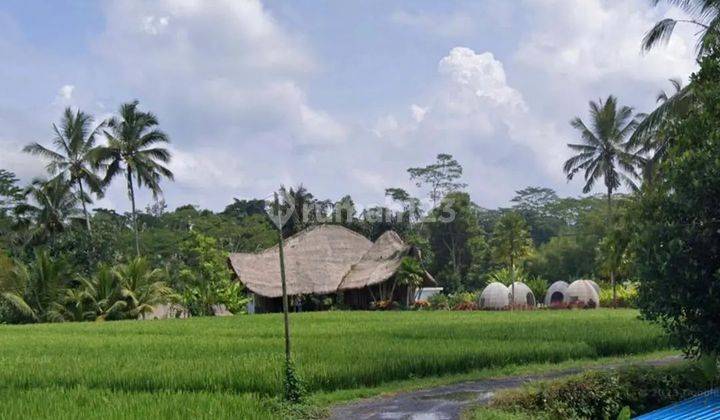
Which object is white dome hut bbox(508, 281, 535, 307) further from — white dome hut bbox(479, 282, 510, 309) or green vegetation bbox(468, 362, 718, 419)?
green vegetation bbox(468, 362, 718, 419)

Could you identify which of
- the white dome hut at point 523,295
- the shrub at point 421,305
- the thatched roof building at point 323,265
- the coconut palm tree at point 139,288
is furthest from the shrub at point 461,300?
the coconut palm tree at point 139,288

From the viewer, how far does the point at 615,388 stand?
1006cm

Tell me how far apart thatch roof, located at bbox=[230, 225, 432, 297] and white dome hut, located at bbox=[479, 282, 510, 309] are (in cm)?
491

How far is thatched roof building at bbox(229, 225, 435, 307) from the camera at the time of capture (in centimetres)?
4019

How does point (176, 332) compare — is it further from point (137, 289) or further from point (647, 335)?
point (137, 289)

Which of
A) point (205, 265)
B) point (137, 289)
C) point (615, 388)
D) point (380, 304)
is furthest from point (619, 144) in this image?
point (615, 388)

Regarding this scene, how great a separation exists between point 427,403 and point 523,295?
34.8m

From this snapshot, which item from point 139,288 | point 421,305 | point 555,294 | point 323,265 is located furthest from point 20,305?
point 555,294

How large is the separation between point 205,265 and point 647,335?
1058 inches

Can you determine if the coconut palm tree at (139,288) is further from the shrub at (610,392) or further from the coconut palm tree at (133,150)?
the shrub at (610,392)

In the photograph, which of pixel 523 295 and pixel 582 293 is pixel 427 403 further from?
pixel 523 295

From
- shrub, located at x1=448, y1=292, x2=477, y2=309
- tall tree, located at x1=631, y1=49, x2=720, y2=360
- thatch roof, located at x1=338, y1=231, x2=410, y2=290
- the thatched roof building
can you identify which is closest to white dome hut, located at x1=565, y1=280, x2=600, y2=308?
shrub, located at x1=448, y1=292, x2=477, y2=309

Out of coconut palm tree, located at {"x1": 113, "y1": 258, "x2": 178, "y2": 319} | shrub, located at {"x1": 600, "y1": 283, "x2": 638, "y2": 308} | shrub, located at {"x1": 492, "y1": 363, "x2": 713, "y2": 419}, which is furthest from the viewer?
shrub, located at {"x1": 600, "y1": 283, "x2": 638, "y2": 308}

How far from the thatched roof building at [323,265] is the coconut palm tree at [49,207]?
365 inches
